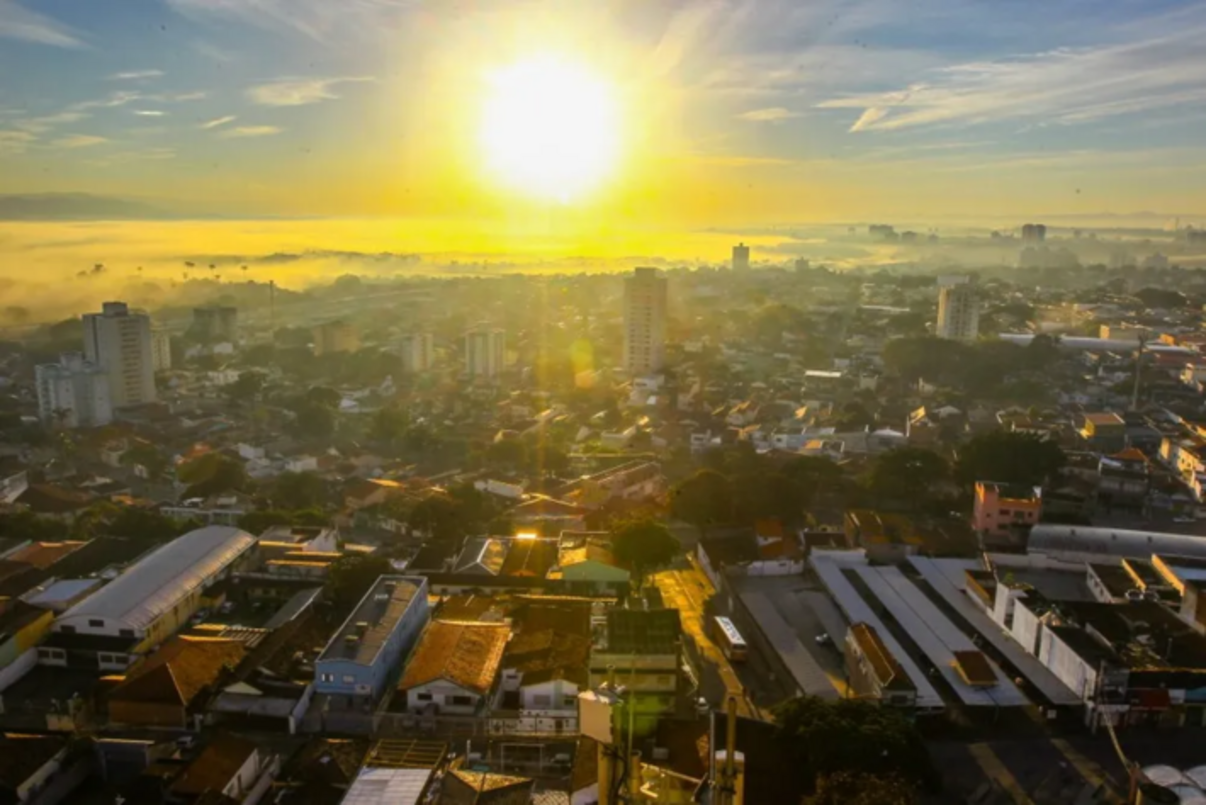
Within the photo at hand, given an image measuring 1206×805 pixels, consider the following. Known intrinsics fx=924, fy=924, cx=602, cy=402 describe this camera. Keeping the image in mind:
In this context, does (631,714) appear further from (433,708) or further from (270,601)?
(270,601)

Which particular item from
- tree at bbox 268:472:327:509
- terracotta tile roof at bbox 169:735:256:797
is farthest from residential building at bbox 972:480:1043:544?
tree at bbox 268:472:327:509

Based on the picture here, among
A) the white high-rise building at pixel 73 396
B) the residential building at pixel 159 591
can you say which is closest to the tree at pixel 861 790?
the residential building at pixel 159 591

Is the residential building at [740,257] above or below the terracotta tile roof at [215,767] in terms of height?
above

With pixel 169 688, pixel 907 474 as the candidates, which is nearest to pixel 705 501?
pixel 907 474

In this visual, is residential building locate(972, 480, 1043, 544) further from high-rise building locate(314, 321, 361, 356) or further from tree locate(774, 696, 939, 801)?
high-rise building locate(314, 321, 361, 356)

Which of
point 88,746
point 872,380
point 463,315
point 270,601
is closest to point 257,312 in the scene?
point 463,315

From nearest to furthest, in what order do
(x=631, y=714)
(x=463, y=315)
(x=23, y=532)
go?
(x=631, y=714)
(x=23, y=532)
(x=463, y=315)

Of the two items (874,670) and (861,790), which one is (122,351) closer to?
(874,670)

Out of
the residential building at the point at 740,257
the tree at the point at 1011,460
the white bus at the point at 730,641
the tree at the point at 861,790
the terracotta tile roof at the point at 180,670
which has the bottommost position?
the white bus at the point at 730,641

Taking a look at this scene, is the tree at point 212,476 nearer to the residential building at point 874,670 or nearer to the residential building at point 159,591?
the residential building at point 159,591
